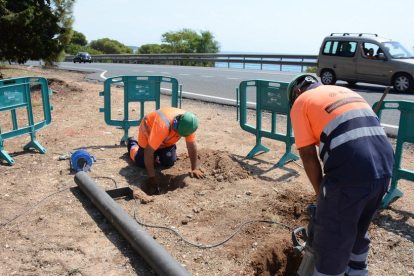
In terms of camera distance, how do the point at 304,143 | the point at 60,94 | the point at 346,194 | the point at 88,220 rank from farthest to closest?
1. the point at 60,94
2. the point at 88,220
3. the point at 304,143
4. the point at 346,194

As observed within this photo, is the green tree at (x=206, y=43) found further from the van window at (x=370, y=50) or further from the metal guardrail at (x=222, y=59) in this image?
the van window at (x=370, y=50)

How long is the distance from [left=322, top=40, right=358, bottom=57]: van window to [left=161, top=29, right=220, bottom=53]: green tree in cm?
2968

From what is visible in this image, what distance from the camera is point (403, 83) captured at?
12461 mm

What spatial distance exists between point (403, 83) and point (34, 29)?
447 inches

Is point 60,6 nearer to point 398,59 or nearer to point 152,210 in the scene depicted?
point 152,210

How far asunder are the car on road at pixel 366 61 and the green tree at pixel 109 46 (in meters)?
53.9

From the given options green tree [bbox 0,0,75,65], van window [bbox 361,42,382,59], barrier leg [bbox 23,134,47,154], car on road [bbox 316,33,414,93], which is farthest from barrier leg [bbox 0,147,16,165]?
van window [bbox 361,42,382,59]

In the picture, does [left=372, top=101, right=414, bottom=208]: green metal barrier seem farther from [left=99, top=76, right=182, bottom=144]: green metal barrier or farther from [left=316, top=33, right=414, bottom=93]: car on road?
[left=316, top=33, right=414, bottom=93]: car on road

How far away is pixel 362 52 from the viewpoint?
13430mm

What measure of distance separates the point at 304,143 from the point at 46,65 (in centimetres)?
1197

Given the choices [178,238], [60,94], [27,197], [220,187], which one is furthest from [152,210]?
[60,94]

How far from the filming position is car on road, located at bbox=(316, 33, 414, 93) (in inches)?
493

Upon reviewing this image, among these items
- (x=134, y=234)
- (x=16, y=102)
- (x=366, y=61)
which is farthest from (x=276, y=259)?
(x=366, y=61)

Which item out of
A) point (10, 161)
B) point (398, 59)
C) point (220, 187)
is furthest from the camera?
point (398, 59)
